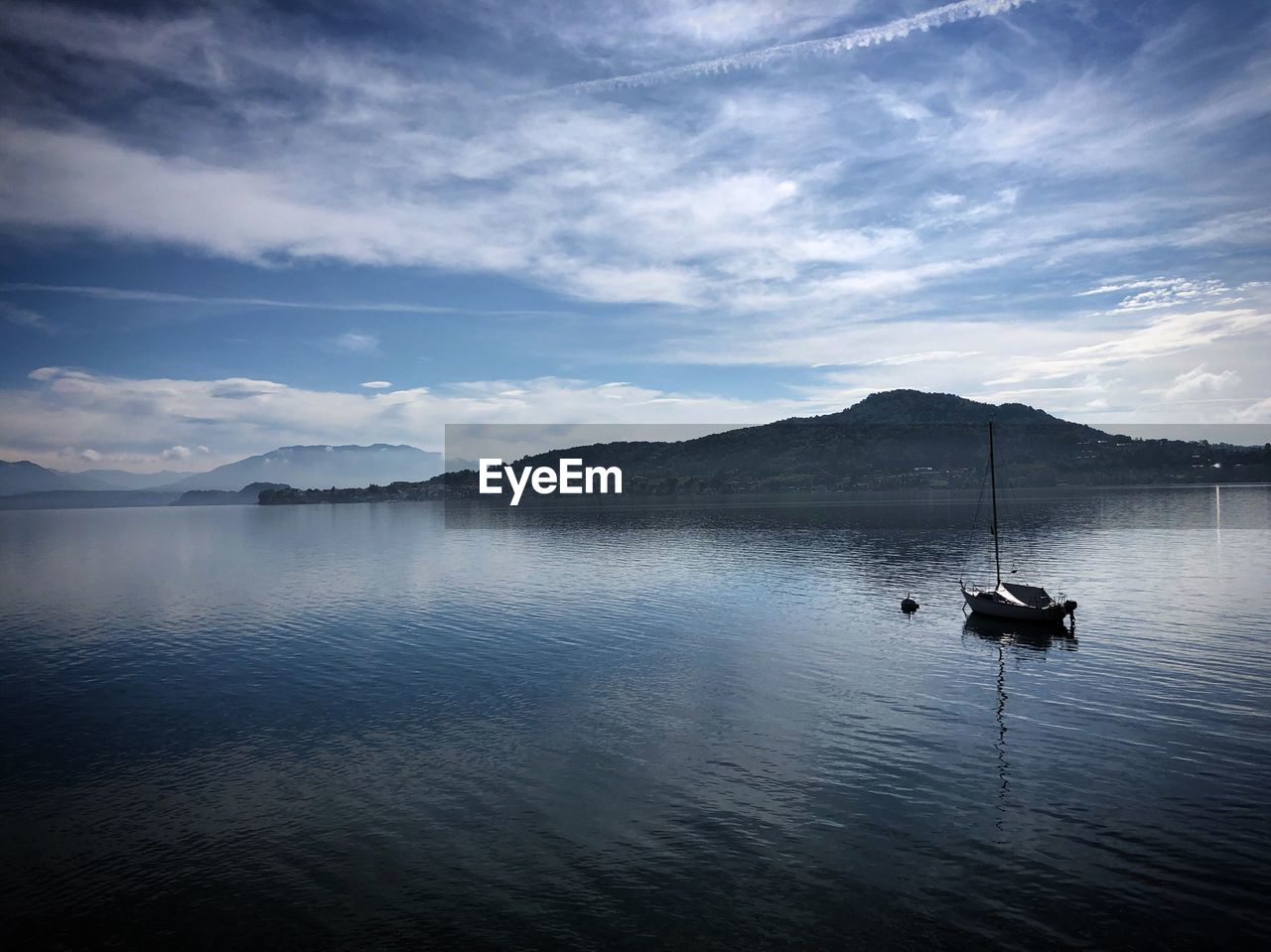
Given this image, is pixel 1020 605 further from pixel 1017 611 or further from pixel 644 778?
pixel 644 778

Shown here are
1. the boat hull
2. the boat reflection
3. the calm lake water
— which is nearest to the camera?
the calm lake water

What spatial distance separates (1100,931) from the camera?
21328 mm

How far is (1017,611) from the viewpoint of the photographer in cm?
6656

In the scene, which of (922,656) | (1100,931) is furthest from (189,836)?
(922,656)

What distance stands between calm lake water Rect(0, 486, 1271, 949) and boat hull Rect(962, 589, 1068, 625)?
3242 millimetres

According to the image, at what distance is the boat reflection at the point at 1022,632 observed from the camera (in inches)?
2386

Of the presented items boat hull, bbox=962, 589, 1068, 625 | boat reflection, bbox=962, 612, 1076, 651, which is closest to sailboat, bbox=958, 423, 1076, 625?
boat hull, bbox=962, 589, 1068, 625

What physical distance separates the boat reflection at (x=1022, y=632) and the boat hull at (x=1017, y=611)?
0.49 m

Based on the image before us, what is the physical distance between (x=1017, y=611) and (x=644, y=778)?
48.9m

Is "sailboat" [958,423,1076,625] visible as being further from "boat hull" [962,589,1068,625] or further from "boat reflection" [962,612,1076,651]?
"boat reflection" [962,612,1076,651]

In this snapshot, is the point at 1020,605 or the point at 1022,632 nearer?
the point at 1022,632

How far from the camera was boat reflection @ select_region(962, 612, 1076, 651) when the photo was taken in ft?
199

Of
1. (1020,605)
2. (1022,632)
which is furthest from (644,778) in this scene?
(1020,605)

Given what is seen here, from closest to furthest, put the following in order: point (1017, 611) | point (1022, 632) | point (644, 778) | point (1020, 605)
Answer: point (644, 778) → point (1022, 632) → point (1020, 605) → point (1017, 611)
